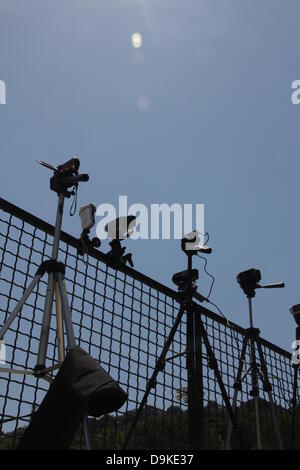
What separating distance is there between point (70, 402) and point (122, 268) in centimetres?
157

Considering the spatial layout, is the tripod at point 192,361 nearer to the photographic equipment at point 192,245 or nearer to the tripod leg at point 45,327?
the photographic equipment at point 192,245

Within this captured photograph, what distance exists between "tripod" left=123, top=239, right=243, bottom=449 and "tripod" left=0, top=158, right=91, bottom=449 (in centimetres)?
81

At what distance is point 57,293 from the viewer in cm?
255

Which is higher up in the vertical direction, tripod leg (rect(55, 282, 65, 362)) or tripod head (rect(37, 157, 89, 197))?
tripod head (rect(37, 157, 89, 197))

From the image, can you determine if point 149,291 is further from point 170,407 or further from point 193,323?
point 170,407

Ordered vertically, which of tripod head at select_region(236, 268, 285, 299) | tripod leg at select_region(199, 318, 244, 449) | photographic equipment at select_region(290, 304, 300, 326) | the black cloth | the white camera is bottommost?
the black cloth

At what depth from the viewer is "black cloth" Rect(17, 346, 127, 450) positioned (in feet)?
6.52

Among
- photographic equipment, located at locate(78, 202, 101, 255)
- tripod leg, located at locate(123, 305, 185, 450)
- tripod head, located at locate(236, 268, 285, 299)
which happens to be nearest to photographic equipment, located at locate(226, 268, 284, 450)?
tripod head, located at locate(236, 268, 285, 299)

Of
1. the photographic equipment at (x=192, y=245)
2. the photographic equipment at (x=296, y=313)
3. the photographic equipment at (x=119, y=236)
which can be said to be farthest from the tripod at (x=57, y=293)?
the photographic equipment at (x=296, y=313)

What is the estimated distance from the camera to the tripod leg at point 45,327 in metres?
2.37

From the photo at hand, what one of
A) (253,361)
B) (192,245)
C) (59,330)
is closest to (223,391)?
(253,361)

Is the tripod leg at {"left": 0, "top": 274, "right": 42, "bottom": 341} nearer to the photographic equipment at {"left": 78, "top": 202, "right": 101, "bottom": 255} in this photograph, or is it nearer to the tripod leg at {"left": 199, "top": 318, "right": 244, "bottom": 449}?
the photographic equipment at {"left": 78, "top": 202, "right": 101, "bottom": 255}

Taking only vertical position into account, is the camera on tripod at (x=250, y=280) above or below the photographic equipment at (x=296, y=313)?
above

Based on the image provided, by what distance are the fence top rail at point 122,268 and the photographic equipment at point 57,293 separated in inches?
11.4
